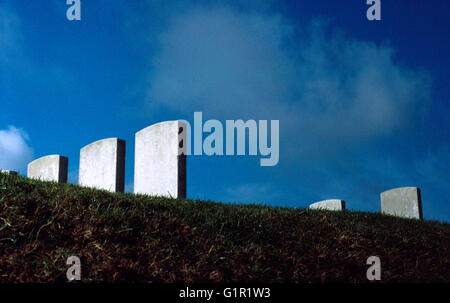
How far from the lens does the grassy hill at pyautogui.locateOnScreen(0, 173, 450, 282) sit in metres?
4.30

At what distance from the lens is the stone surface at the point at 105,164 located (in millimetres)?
9914

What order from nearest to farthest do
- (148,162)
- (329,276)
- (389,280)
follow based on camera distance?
(329,276) < (389,280) < (148,162)

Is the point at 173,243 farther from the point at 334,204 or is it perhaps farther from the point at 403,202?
the point at 403,202

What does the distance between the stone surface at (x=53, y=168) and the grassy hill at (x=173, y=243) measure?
6123 mm

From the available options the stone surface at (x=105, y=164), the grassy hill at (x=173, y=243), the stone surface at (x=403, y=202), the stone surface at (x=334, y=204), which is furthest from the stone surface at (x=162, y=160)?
the stone surface at (x=403, y=202)

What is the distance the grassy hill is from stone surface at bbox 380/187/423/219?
5.15 m

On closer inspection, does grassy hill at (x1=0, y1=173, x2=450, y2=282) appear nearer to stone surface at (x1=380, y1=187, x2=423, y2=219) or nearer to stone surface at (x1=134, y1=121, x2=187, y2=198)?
stone surface at (x1=134, y1=121, x2=187, y2=198)

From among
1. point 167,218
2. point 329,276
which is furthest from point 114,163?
point 329,276

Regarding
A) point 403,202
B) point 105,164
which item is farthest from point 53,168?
point 403,202

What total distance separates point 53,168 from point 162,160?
4.40m

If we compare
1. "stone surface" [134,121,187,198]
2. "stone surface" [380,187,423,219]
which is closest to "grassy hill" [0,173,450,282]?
"stone surface" [134,121,187,198]
